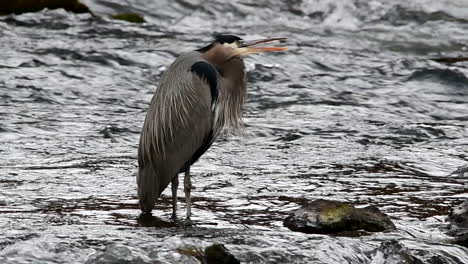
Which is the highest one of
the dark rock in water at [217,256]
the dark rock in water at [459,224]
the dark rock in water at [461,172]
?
the dark rock in water at [217,256]

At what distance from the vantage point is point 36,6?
1485 centimetres

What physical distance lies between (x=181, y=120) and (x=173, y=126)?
63 millimetres

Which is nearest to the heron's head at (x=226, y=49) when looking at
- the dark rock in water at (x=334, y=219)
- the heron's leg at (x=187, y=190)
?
the heron's leg at (x=187, y=190)

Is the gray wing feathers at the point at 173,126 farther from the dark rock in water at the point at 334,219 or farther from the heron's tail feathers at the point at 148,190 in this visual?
the dark rock in water at the point at 334,219

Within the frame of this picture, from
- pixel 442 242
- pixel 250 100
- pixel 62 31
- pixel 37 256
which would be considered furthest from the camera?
pixel 62 31

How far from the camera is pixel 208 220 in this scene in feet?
19.2

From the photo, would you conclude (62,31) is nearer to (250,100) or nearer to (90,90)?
(90,90)

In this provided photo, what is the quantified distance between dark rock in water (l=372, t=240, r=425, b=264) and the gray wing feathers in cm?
140

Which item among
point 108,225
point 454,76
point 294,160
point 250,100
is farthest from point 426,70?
point 108,225

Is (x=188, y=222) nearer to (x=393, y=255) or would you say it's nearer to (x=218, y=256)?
(x=218, y=256)

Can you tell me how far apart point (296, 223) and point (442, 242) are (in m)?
0.82

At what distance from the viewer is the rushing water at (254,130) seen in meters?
5.30

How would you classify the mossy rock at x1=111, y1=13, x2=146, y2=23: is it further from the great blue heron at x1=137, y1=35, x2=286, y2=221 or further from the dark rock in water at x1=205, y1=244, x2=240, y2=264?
the dark rock in water at x1=205, y1=244, x2=240, y2=264

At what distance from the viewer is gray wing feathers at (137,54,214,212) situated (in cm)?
590
